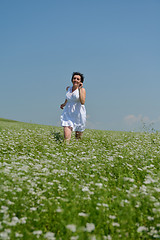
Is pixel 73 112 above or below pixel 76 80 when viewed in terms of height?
below

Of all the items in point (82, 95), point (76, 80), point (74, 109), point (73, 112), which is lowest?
point (73, 112)

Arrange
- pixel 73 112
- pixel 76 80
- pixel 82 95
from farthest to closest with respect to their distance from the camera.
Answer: pixel 76 80, pixel 73 112, pixel 82 95

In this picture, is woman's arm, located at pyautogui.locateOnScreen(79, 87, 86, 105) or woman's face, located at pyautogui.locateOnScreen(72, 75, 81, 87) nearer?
woman's arm, located at pyautogui.locateOnScreen(79, 87, 86, 105)

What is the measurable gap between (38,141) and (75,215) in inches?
255

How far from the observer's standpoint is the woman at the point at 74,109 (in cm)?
1018

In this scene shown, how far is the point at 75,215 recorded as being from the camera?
408 cm

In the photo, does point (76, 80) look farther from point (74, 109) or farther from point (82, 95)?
point (74, 109)

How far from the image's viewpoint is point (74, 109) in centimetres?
1045

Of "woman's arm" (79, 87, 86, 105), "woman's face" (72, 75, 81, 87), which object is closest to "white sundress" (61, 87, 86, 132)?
"woman's arm" (79, 87, 86, 105)

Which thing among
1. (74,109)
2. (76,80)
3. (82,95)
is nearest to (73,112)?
(74,109)

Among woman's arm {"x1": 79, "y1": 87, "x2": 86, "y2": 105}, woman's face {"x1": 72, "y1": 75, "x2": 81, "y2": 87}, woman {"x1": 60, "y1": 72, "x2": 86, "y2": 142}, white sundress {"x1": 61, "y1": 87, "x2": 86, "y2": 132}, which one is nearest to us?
woman's arm {"x1": 79, "y1": 87, "x2": 86, "y2": 105}

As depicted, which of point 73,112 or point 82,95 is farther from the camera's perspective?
point 73,112

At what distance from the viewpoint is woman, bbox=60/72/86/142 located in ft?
33.4

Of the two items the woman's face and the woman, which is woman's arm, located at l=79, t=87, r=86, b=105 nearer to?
the woman
